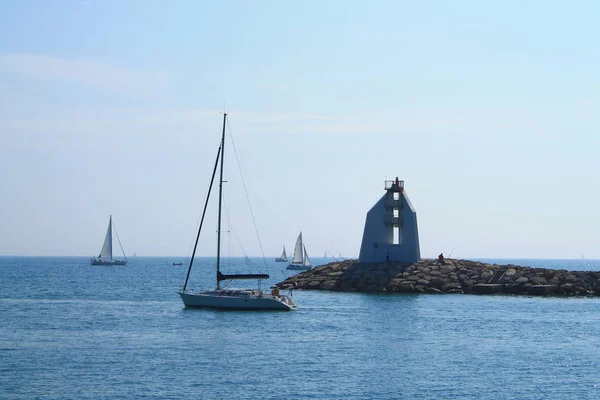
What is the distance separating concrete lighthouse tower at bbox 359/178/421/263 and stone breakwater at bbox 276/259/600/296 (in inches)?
44.2

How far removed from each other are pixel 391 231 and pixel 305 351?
135ft

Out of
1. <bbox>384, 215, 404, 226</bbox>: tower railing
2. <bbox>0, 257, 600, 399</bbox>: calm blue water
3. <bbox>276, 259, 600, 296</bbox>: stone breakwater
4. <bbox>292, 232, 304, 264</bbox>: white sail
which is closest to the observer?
<bbox>0, 257, 600, 399</bbox>: calm blue water

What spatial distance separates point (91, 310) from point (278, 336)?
2015 cm

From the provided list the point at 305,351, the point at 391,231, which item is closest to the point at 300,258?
the point at 391,231

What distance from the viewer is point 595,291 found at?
7756cm

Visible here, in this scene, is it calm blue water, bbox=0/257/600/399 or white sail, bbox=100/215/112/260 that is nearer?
calm blue water, bbox=0/257/600/399

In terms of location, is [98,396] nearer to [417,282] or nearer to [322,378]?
[322,378]

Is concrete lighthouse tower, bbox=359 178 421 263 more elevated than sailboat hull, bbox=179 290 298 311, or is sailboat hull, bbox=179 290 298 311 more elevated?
concrete lighthouse tower, bbox=359 178 421 263

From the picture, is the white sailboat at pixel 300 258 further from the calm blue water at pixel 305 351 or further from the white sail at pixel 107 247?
the calm blue water at pixel 305 351

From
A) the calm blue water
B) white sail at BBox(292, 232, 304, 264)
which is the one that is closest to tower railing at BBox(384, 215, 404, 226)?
the calm blue water

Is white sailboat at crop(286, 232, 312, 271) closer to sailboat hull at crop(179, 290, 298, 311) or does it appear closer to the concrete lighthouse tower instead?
the concrete lighthouse tower

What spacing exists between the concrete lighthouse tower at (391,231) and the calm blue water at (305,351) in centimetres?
1455

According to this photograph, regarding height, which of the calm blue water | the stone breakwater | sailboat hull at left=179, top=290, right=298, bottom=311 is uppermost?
the stone breakwater

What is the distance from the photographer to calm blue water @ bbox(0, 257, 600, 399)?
3241 centimetres
